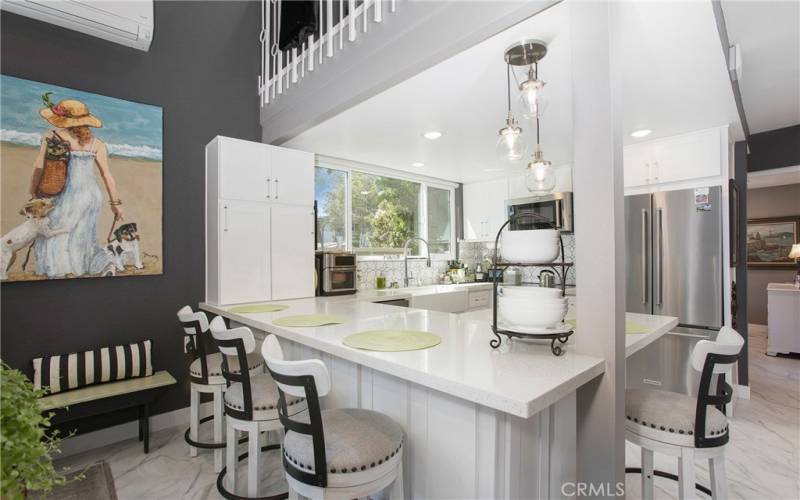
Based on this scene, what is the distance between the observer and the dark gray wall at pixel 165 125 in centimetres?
235

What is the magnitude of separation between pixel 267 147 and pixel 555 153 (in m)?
2.86

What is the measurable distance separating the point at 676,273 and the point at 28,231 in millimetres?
4727

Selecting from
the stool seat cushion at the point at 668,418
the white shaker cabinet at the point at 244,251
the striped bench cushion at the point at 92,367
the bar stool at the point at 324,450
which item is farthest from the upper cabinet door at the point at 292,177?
the stool seat cushion at the point at 668,418

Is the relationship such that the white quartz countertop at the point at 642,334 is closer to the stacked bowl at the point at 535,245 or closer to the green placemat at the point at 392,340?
the stacked bowl at the point at 535,245

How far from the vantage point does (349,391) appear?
5.94 ft

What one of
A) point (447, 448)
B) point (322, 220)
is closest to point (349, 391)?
point (447, 448)

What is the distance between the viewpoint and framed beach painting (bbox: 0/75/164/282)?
2271mm

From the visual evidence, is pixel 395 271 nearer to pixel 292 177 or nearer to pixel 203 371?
pixel 292 177

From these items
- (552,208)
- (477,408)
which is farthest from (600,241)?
(552,208)

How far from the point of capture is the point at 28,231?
2.30 metres

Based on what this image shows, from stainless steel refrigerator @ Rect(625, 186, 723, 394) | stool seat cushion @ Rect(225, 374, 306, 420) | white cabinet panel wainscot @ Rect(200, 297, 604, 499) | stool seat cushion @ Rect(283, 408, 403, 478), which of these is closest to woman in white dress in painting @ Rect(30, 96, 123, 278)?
stool seat cushion @ Rect(225, 374, 306, 420)

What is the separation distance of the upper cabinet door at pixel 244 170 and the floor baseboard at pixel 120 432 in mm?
1692

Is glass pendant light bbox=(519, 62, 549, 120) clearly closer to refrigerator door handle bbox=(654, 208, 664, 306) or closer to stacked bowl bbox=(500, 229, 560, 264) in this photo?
stacked bowl bbox=(500, 229, 560, 264)

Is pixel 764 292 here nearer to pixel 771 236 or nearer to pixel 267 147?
pixel 771 236
